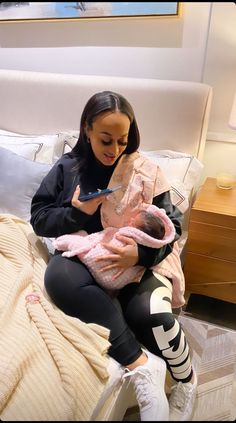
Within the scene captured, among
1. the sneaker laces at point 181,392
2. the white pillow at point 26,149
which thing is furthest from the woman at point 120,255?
the white pillow at point 26,149

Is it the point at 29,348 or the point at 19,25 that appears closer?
the point at 29,348

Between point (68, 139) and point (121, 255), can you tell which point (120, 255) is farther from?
point (68, 139)

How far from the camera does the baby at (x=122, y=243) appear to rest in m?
0.86

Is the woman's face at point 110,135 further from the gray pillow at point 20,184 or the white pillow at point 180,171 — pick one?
the gray pillow at point 20,184

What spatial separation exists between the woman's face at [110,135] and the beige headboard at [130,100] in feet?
1.14

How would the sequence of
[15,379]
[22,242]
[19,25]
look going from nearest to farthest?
[15,379] → [22,242] → [19,25]

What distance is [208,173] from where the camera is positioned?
5.12 feet

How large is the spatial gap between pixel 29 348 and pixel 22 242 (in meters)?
0.40

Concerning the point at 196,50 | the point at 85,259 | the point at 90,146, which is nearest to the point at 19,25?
the point at 196,50

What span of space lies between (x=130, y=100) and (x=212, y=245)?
0.69 m

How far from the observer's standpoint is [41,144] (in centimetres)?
146

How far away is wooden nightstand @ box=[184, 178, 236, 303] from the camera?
1.34m

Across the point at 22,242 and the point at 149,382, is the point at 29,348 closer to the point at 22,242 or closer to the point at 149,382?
the point at 149,382

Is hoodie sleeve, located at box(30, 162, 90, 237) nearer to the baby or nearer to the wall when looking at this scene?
the baby
